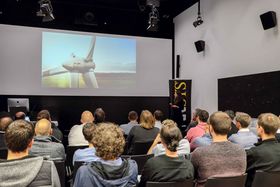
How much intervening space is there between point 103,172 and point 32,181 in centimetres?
45

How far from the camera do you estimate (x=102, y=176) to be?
1769 mm

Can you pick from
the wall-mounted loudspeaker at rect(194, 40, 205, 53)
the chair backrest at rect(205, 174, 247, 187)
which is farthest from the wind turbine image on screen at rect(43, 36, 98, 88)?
the chair backrest at rect(205, 174, 247, 187)

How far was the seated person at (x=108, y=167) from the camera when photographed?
1760mm

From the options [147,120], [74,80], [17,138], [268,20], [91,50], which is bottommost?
[147,120]

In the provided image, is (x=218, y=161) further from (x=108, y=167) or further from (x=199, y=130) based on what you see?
(x=199, y=130)

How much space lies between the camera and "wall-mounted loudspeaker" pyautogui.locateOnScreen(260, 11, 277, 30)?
17.3 ft

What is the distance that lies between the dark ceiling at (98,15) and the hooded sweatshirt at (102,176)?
675 cm

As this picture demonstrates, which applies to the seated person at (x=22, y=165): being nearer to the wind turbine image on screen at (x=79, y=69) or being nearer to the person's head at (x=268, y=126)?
the person's head at (x=268, y=126)

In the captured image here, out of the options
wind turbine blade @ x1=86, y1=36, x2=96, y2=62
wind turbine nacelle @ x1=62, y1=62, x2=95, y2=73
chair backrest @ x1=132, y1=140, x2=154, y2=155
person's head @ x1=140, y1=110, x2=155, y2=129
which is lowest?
chair backrest @ x1=132, y1=140, x2=154, y2=155

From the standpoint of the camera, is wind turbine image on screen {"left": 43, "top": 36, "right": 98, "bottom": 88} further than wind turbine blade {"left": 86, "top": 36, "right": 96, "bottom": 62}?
No

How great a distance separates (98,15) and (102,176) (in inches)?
294

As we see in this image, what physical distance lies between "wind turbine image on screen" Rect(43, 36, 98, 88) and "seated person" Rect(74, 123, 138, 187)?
6229mm

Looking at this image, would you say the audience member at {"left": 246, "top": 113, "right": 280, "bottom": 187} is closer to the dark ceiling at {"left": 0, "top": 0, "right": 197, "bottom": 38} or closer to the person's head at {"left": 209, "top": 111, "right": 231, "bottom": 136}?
the person's head at {"left": 209, "top": 111, "right": 231, "bottom": 136}

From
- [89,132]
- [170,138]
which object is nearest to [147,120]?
[89,132]
